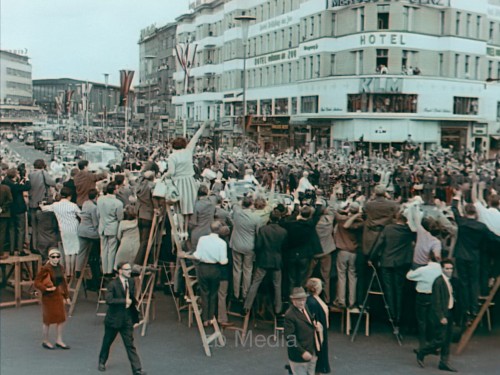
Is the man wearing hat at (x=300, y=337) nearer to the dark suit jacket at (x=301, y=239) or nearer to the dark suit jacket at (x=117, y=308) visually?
the dark suit jacket at (x=117, y=308)

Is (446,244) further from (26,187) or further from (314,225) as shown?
(26,187)

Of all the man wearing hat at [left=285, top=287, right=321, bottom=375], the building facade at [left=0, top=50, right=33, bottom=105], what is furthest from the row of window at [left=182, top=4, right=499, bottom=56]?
the building facade at [left=0, top=50, right=33, bottom=105]

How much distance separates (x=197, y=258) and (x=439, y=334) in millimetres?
4066

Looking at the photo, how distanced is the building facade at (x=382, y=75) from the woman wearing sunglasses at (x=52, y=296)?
116 feet

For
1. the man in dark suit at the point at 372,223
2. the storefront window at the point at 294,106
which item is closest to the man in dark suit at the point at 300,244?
the man in dark suit at the point at 372,223

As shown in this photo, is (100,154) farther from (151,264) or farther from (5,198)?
(151,264)

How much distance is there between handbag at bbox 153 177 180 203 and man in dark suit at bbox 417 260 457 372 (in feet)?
14.8

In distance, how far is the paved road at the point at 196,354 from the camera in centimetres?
1160

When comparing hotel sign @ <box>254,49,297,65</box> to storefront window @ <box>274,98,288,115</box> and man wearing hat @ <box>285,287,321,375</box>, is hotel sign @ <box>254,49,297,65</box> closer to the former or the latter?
storefront window @ <box>274,98,288,115</box>

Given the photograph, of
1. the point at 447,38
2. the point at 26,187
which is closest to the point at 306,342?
the point at 26,187

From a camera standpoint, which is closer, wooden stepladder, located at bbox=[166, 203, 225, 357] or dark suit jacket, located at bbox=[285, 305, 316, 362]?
dark suit jacket, located at bbox=[285, 305, 316, 362]

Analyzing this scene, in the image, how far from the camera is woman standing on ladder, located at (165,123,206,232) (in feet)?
41.9

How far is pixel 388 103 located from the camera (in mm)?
51469

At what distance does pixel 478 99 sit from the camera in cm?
5544
